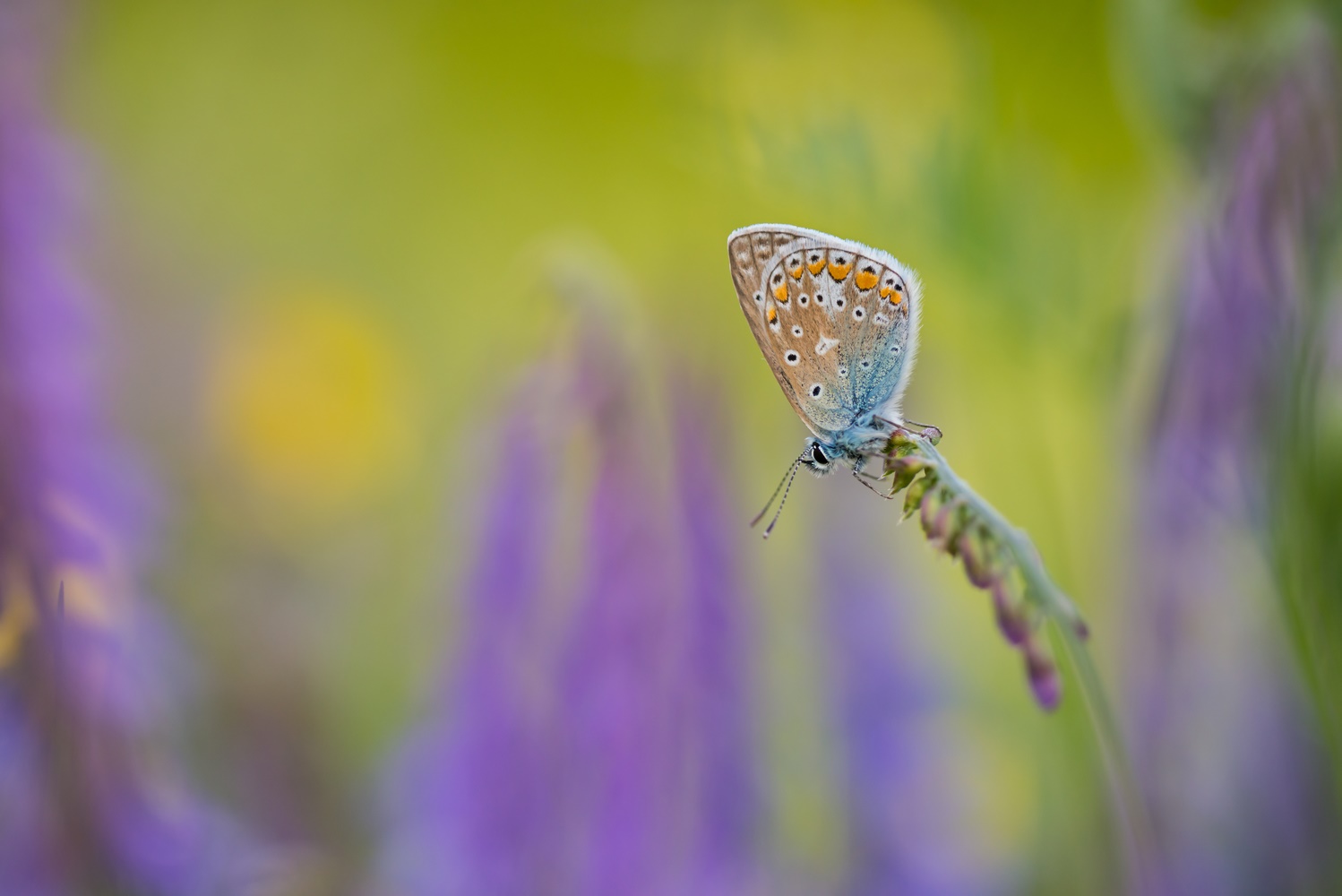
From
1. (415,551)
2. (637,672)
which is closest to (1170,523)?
(637,672)

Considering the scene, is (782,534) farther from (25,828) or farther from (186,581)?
(25,828)

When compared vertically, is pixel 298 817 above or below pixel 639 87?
below

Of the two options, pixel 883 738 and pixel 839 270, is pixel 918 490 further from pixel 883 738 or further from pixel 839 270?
pixel 883 738

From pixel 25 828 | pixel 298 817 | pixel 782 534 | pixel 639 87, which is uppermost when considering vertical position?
pixel 639 87

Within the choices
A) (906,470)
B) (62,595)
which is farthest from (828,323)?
(62,595)

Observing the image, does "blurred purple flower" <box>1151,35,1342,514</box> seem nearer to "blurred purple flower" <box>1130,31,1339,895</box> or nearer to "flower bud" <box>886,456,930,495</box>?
"blurred purple flower" <box>1130,31,1339,895</box>

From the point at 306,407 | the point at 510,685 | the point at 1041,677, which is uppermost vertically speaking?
the point at 306,407

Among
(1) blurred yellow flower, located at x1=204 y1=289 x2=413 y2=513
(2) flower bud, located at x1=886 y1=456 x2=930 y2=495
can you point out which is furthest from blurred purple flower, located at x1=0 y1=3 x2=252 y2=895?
(1) blurred yellow flower, located at x1=204 y1=289 x2=413 y2=513
